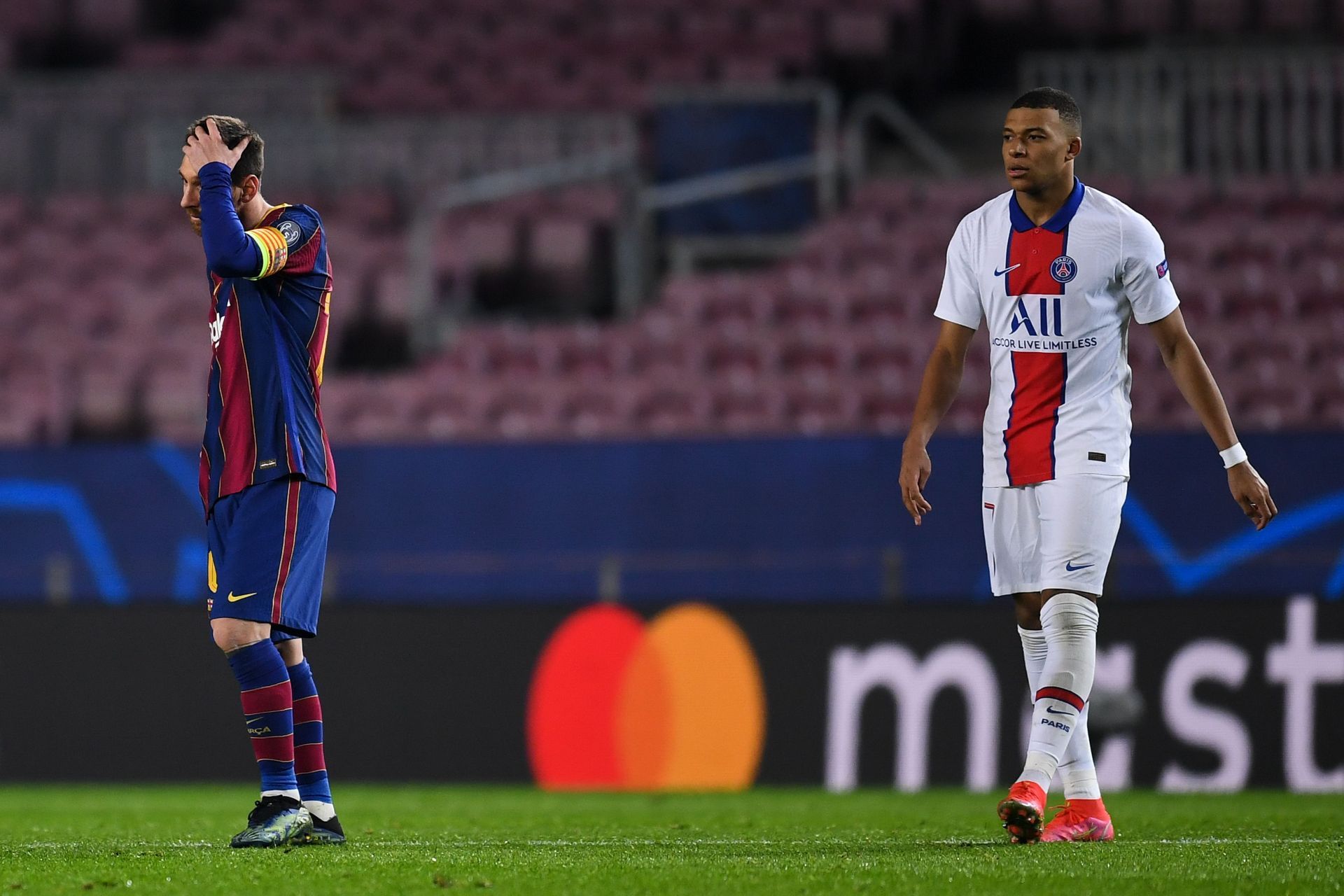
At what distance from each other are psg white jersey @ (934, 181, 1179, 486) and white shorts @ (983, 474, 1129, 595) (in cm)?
4

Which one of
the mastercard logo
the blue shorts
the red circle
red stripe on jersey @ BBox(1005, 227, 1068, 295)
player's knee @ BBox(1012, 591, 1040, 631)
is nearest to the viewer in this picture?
the blue shorts

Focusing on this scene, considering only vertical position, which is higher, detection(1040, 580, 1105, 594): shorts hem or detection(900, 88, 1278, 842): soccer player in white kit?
detection(900, 88, 1278, 842): soccer player in white kit

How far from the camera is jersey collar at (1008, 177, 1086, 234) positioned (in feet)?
18.0

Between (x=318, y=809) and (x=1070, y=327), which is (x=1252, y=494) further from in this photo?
(x=318, y=809)

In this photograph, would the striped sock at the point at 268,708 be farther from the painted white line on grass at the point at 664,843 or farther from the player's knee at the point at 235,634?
the painted white line on grass at the point at 664,843

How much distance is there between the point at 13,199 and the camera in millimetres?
17641

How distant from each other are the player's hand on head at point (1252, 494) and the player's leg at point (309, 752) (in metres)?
2.67

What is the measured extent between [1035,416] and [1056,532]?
34 cm

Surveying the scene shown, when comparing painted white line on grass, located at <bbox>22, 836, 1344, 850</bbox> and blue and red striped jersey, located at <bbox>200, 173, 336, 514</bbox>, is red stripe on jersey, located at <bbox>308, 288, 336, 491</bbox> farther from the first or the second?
painted white line on grass, located at <bbox>22, 836, 1344, 850</bbox>

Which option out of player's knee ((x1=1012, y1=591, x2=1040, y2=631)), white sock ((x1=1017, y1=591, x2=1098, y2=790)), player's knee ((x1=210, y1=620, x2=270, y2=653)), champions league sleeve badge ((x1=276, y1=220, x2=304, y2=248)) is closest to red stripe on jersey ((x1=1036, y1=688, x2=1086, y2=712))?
white sock ((x1=1017, y1=591, x2=1098, y2=790))

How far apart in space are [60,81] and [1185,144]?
1109 centimetres

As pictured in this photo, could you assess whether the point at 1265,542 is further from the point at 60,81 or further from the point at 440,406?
the point at 60,81

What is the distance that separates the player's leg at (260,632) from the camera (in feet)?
17.1

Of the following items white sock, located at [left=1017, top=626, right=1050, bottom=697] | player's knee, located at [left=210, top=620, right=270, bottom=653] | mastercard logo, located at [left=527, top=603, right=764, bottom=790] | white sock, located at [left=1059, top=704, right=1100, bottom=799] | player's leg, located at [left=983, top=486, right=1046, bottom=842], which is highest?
player's leg, located at [left=983, top=486, right=1046, bottom=842]
